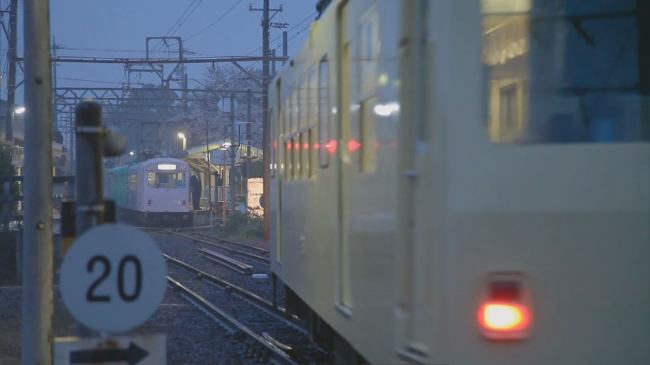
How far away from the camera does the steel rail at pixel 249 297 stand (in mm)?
11125

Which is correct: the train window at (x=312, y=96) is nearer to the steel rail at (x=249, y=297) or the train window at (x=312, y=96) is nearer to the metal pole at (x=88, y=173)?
the metal pole at (x=88, y=173)

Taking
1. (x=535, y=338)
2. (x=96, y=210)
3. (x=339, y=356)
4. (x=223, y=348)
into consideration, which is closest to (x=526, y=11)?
(x=535, y=338)

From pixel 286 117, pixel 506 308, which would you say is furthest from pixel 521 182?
pixel 286 117

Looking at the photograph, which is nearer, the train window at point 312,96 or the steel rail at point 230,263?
the train window at point 312,96

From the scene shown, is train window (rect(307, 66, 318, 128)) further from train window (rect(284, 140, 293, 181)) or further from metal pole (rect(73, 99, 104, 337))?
metal pole (rect(73, 99, 104, 337))

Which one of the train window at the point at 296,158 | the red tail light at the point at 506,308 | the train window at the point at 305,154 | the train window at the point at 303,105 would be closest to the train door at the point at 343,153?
the train window at the point at 305,154

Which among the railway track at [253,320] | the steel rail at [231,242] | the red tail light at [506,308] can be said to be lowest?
the railway track at [253,320]

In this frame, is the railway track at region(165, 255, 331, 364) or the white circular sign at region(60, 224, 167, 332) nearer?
the white circular sign at region(60, 224, 167, 332)

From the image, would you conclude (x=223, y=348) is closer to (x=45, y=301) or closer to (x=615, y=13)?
(x=45, y=301)

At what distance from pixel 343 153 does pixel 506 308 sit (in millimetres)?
2269

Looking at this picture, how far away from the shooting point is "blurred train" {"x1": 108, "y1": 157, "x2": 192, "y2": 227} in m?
37.4

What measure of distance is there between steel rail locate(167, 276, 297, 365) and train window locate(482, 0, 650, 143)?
5167mm

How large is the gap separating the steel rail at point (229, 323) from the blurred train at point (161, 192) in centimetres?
2100

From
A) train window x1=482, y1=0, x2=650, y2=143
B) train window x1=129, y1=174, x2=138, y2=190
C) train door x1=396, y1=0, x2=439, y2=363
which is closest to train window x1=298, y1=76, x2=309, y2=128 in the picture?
train door x1=396, y1=0, x2=439, y2=363
